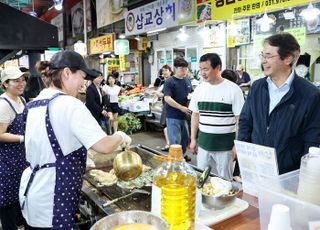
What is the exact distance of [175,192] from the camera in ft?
3.94

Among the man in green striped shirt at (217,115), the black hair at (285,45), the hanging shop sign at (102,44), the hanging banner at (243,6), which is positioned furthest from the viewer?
the hanging shop sign at (102,44)

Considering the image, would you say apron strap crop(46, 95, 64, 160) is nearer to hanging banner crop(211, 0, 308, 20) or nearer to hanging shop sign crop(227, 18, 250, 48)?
hanging banner crop(211, 0, 308, 20)

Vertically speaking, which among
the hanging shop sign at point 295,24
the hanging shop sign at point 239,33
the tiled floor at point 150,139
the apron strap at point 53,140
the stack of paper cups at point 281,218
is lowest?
the tiled floor at point 150,139

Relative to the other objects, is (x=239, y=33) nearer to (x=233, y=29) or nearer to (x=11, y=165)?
(x=233, y=29)

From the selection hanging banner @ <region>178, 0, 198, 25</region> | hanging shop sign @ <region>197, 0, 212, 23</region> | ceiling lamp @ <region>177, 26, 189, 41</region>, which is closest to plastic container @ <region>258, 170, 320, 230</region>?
hanging shop sign @ <region>197, 0, 212, 23</region>

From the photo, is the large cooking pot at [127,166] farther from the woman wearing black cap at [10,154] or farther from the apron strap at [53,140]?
the woman wearing black cap at [10,154]

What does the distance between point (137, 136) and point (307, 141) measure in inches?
269

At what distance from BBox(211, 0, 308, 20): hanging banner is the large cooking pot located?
4056mm

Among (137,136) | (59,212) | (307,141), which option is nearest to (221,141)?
(307,141)

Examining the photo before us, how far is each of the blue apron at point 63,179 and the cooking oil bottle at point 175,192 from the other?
0.58 meters

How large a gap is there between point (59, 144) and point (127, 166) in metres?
0.51

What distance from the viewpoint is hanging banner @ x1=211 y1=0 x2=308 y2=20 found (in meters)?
4.88

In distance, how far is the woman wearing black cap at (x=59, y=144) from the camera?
61.6 inches

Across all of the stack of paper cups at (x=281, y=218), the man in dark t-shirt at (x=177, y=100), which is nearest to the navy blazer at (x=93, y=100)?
the man in dark t-shirt at (x=177, y=100)
